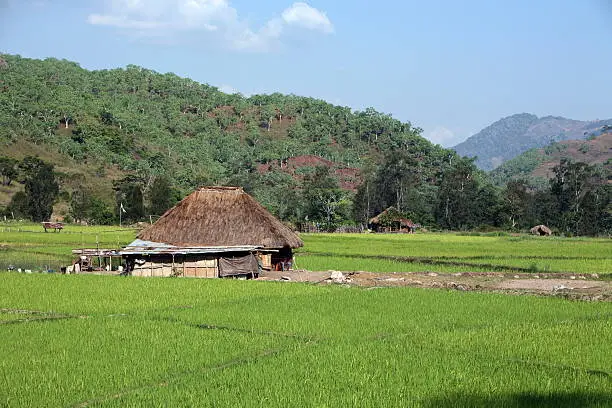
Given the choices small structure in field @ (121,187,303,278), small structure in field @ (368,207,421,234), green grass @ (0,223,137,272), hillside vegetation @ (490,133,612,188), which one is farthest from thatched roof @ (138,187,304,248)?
hillside vegetation @ (490,133,612,188)

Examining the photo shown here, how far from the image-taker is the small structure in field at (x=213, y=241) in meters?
23.1

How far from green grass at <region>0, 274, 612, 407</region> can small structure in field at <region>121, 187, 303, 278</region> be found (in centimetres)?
629

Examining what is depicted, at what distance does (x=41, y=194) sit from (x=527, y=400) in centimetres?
4809

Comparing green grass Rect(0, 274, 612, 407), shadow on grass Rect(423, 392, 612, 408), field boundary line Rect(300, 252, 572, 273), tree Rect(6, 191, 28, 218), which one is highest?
tree Rect(6, 191, 28, 218)

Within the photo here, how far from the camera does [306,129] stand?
→ 106 meters

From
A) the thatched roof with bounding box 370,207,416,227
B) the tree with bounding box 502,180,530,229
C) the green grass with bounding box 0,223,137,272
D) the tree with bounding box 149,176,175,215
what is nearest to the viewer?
the green grass with bounding box 0,223,137,272

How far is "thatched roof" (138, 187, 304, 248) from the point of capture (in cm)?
2428

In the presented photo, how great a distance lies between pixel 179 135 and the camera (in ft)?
305

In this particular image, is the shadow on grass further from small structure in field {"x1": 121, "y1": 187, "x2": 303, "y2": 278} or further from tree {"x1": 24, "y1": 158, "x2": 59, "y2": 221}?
tree {"x1": 24, "y1": 158, "x2": 59, "y2": 221}

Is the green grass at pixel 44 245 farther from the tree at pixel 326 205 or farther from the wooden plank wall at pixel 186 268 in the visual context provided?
the tree at pixel 326 205

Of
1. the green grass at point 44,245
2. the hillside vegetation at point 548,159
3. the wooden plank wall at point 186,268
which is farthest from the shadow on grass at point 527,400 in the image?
the hillside vegetation at point 548,159

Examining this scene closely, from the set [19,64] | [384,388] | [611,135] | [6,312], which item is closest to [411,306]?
[384,388]

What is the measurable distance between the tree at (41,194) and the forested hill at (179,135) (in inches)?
133

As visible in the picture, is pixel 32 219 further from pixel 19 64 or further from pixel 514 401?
pixel 19 64
